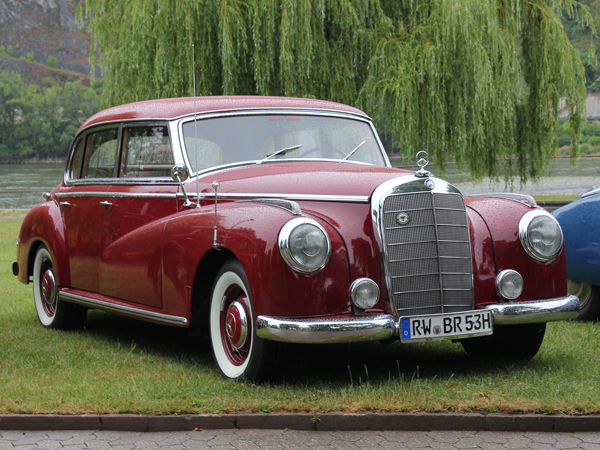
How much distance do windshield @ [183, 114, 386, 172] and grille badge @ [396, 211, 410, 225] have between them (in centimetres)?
145

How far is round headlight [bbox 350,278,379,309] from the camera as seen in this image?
13.8 ft

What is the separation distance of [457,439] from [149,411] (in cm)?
162

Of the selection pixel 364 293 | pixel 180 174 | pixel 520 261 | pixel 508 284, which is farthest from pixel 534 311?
pixel 180 174

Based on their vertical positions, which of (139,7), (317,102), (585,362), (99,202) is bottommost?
(585,362)

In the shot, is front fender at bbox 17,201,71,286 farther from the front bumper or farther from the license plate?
the license plate

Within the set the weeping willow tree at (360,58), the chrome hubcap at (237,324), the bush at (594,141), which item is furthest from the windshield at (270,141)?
the bush at (594,141)

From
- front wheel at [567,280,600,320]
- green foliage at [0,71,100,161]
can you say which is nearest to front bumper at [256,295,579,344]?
front wheel at [567,280,600,320]

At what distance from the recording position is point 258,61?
12758mm

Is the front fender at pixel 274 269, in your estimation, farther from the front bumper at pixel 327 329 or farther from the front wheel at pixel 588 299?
the front wheel at pixel 588 299

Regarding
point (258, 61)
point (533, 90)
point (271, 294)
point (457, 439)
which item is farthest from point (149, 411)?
point (533, 90)

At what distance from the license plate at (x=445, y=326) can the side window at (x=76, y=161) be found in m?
3.98

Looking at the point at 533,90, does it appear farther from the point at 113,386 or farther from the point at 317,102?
the point at 113,386

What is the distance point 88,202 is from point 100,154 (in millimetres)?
473

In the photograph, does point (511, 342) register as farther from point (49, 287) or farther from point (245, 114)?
point (49, 287)
